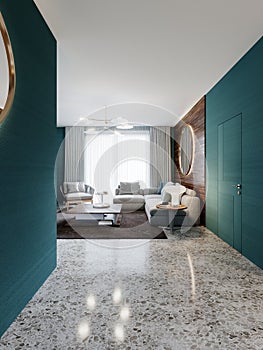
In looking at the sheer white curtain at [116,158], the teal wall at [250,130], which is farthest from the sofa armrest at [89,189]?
the teal wall at [250,130]

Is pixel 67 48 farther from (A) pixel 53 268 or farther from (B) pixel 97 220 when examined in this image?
(B) pixel 97 220

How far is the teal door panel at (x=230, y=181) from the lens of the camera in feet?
12.0

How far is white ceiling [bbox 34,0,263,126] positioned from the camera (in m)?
2.53

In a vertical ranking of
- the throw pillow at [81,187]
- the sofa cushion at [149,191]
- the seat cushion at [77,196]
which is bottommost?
the seat cushion at [77,196]

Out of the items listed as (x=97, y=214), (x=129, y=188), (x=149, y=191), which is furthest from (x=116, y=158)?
(x=97, y=214)

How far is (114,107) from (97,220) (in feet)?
8.50

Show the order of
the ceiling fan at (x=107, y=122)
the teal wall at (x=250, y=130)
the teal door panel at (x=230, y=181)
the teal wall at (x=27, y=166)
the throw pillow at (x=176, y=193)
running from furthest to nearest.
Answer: the ceiling fan at (x=107, y=122) → the throw pillow at (x=176, y=193) → the teal door panel at (x=230, y=181) → the teal wall at (x=250, y=130) → the teal wall at (x=27, y=166)

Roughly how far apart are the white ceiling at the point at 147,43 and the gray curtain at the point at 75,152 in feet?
11.3

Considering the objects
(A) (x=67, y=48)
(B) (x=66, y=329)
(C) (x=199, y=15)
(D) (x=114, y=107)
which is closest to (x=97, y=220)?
(D) (x=114, y=107)

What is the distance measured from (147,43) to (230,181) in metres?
2.19

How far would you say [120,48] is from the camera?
3.35m

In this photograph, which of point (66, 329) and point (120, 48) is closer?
point (66, 329)

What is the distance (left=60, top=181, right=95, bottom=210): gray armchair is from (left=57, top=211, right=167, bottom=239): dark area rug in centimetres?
144

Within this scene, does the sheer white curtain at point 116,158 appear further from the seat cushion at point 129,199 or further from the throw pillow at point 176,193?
the throw pillow at point 176,193
